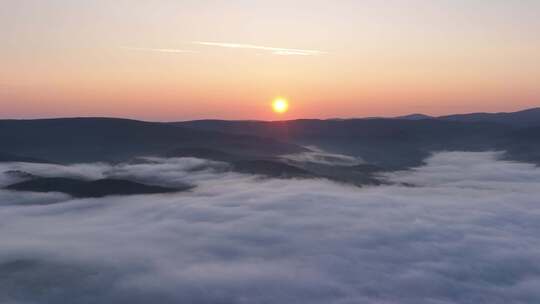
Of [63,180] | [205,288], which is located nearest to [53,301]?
[205,288]

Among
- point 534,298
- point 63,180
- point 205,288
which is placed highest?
point 63,180

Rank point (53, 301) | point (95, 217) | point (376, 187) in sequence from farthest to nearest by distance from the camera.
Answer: point (376, 187) → point (95, 217) → point (53, 301)

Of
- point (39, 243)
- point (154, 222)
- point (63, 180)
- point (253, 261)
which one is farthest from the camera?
point (63, 180)

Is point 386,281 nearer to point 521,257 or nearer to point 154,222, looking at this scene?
point 521,257

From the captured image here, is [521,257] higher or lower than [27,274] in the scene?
lower

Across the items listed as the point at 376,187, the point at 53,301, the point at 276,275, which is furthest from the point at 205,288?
the point at 376,187

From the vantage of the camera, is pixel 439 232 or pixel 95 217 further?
pixel 95 217
